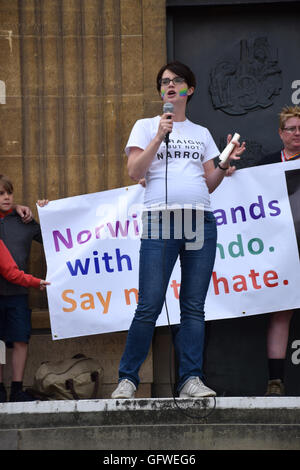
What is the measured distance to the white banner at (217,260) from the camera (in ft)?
23.1

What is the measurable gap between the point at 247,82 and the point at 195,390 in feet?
11.5

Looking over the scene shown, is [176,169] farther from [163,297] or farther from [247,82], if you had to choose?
[247,82]

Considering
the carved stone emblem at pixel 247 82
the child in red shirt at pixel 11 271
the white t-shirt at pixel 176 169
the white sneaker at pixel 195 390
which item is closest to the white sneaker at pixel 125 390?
the white sneaker at pixel 195 390

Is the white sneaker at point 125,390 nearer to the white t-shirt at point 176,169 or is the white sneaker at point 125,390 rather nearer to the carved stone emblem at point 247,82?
the white t-shirt at point 176,169

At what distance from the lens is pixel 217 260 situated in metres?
7.11

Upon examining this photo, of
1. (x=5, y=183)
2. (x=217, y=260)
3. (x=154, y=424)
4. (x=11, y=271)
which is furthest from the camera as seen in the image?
(x=217, y=260)

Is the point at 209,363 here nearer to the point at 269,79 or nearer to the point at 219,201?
the point at 219,201

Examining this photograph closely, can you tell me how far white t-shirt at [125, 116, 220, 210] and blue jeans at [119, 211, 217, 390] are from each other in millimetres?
183

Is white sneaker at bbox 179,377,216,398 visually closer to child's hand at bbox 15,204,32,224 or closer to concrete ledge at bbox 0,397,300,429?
concrete ledge at bbox 0,397,300,429

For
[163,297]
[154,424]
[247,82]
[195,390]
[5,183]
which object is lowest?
[154,424]

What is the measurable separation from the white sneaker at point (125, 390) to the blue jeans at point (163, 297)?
4cm

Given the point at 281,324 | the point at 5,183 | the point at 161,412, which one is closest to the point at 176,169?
the point at 161,412

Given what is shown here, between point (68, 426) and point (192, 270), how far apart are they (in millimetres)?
1211
